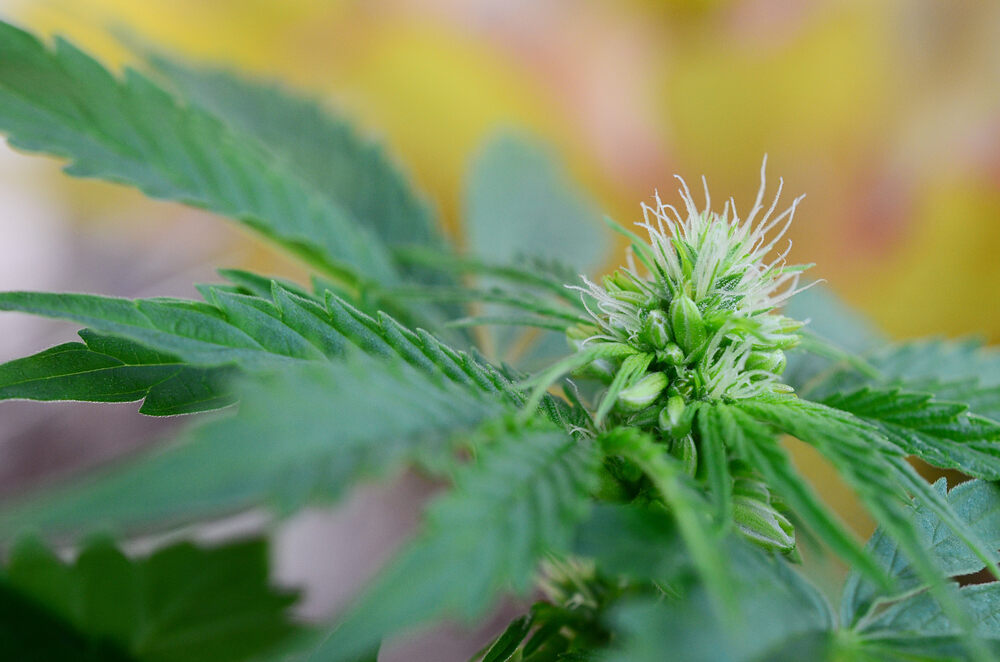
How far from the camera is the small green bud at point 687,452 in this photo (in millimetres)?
336

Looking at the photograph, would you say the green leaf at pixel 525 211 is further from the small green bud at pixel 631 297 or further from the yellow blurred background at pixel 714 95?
the yellow blurred background at pixel 714 95

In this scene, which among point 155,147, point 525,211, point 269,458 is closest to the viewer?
point 269,458

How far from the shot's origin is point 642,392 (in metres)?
0.32

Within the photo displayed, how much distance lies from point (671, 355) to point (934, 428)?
14 centimetres

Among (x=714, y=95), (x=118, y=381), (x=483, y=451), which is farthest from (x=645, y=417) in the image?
(x=714, y=95)

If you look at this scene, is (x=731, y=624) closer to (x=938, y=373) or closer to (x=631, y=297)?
(x=631, y=297)

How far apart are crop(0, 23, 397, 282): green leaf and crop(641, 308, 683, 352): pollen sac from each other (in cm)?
25

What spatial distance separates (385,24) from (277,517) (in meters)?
1.72

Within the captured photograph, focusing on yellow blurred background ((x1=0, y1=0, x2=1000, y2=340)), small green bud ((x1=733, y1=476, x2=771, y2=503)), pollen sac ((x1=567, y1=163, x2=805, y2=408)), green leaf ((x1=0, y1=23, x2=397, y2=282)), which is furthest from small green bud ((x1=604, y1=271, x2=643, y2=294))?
yellow blurred background ((x1=0, y1=0, x2=1000, y2=340))

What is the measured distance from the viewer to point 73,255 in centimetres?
174

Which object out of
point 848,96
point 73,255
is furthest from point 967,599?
point 73,255

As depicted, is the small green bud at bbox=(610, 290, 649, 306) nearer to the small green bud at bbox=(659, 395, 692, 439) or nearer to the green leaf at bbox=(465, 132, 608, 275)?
the small green bud at bbox=(659, 395, 692, 439)

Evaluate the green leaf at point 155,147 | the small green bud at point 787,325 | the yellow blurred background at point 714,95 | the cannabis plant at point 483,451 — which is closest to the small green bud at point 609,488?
the cannabis plant at point 483,451

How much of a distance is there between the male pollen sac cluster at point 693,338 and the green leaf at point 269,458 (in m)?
0.14
